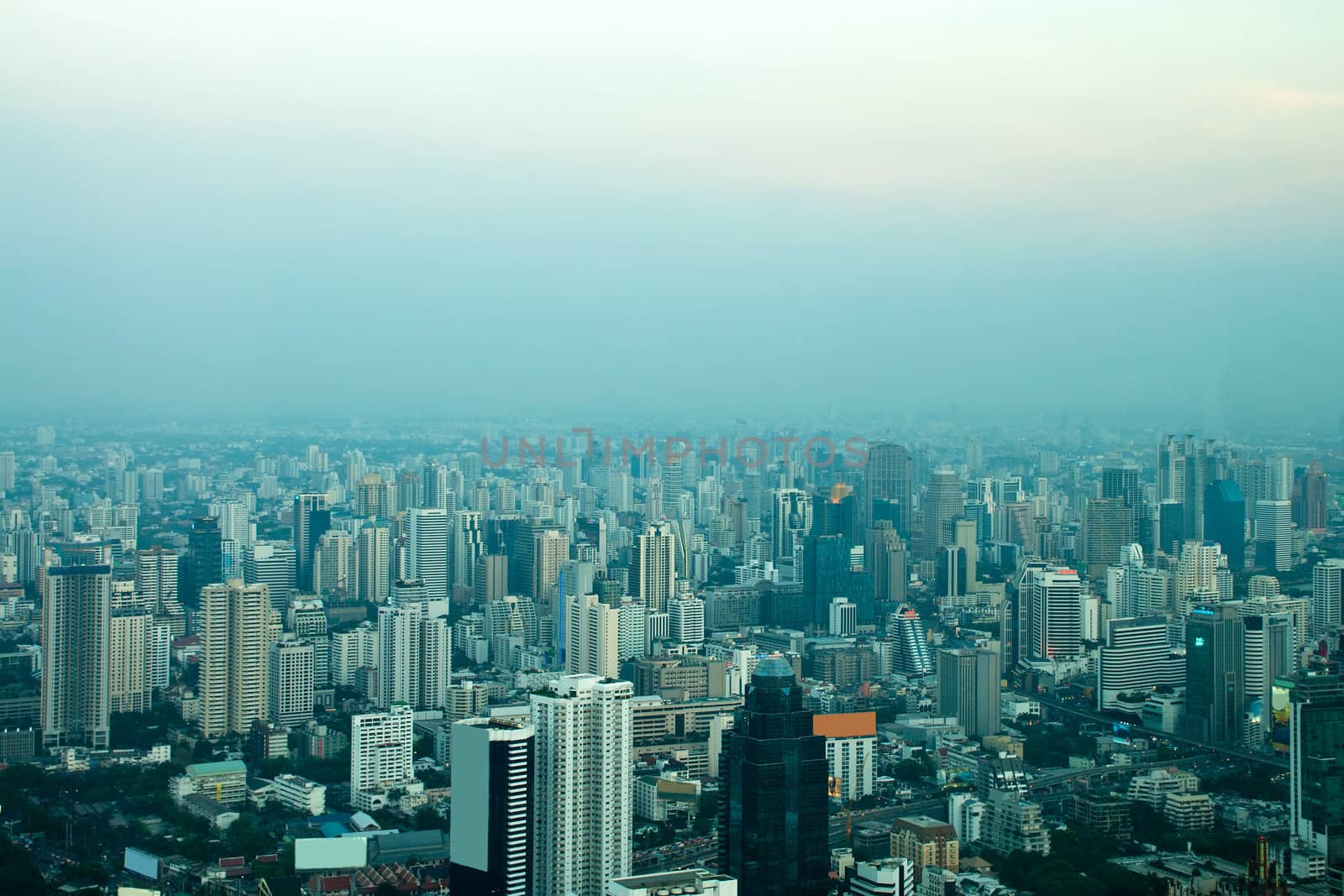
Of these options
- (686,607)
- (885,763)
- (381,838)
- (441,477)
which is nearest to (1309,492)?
(885,763)

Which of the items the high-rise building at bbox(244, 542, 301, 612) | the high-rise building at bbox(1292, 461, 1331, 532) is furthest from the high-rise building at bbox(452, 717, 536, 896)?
the high-rise building at bbox(244, 542, 301, 612)

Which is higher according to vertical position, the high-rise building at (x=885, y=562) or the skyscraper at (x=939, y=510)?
the skyscraper at (x=939, y=510)

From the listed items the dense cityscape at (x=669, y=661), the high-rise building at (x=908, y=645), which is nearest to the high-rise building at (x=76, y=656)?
the dense cityscape at (x=669, y=661)

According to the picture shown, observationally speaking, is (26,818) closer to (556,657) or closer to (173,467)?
(556,657)

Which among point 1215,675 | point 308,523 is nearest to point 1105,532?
point 1215,675

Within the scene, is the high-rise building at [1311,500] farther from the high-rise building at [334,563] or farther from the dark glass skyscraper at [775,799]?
the high-rise building at [334,563]

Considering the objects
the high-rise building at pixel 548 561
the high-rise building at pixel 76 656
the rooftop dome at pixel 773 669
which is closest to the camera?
the rooftop dome at pixel 773 669
